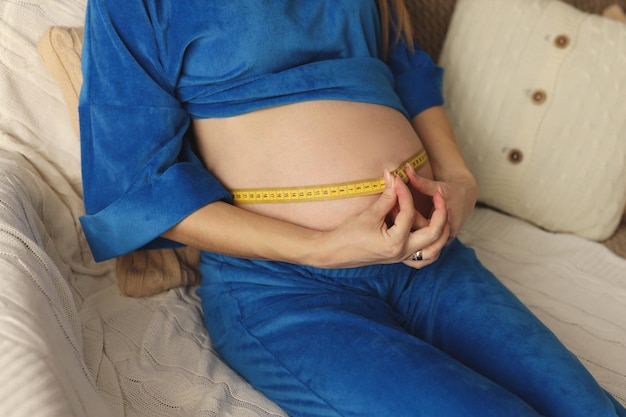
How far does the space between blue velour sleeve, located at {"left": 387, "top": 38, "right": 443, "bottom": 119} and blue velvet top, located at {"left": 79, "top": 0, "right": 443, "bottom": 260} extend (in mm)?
215

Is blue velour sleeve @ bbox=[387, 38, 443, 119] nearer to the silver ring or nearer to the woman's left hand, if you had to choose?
the woman's left hand

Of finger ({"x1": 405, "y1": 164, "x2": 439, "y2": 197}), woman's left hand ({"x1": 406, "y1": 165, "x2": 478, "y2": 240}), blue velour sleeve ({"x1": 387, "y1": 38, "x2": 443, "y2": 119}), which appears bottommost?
woman's left hand ({"x1": 406, "y1": 165, "x2": 478, "y2": 240})

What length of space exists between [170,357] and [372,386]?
40 centimetres

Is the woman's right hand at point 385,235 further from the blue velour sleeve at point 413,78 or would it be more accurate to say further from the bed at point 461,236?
the blue velour sleeve at point 413,78

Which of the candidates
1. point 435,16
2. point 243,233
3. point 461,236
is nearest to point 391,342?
point 243,233

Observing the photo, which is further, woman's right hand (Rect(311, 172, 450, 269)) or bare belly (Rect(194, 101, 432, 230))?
bare belly (Rect(194, 101, 432, 230))

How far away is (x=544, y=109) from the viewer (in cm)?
162

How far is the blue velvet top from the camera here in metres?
1.09

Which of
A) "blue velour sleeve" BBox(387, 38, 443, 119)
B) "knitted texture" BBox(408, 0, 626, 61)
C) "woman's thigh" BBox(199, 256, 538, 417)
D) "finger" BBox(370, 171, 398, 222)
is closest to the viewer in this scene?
"woman's thigh" BBox(199, 256, 538, 417)

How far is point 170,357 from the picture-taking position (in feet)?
3.81

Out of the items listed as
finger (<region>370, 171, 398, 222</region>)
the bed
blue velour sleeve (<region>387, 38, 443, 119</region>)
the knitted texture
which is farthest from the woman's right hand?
the knitted texture

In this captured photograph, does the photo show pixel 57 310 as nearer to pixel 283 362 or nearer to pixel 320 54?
pixel 283 362

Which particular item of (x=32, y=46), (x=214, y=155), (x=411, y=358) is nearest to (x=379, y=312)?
(x=411, y=358)

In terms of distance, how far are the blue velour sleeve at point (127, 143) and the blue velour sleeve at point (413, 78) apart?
1.85 feet
